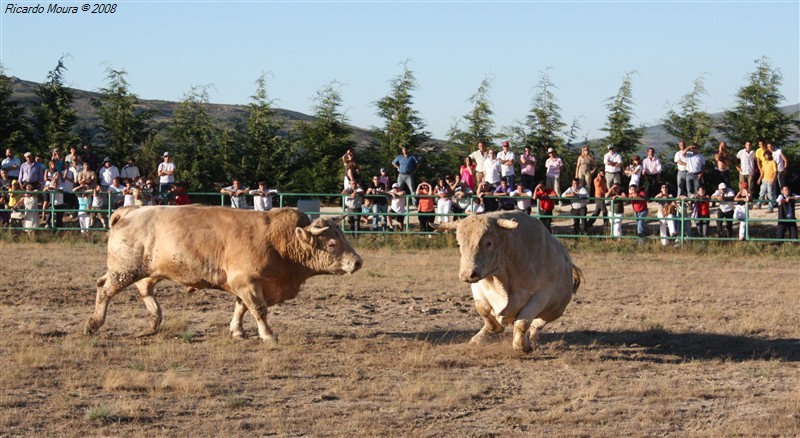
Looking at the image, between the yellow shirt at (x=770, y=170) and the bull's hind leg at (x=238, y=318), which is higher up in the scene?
the yellow shirt at (x=770, y=170)

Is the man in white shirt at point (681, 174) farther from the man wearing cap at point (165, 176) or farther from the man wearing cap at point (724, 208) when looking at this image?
the man wearing cap at point (165, 176)

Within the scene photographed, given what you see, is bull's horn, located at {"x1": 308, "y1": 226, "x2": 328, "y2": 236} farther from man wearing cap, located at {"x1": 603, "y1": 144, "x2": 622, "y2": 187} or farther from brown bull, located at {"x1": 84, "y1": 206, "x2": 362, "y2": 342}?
man wearing cap, located at {"x1": 603, "y1": 144, "x2": 622, "y2": 187}

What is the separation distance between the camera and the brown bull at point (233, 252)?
34.9 feet

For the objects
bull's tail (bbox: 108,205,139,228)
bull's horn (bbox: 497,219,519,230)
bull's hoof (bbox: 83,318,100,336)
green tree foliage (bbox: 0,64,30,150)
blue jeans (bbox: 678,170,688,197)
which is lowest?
bull's hoof (bbox: 83,318,100,336)

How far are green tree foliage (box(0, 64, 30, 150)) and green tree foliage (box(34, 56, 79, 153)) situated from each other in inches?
13.7

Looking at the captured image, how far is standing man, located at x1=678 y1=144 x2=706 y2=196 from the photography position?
21531 millimetres

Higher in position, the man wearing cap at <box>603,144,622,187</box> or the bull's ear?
the man wearing cap at <box>603,144,622,187</box>

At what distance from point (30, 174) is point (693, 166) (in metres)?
13.4

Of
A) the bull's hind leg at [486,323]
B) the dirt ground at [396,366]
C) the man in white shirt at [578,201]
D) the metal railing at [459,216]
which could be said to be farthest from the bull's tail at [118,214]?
the man in white shirt at [578,201]

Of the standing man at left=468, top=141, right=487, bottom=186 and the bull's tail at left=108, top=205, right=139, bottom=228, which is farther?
the standing man at left=468, top=141, right=487, bottom=186

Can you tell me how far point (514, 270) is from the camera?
32.9 ft

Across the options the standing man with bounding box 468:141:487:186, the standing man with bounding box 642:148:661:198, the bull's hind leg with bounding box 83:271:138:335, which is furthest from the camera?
the standing man with bounding box 468:141:487:186

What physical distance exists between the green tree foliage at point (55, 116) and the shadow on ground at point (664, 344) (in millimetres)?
17248

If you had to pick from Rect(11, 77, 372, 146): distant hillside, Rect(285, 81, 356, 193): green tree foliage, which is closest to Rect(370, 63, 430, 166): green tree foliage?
Rect(285, 81, 356, 193): green tree foliage
